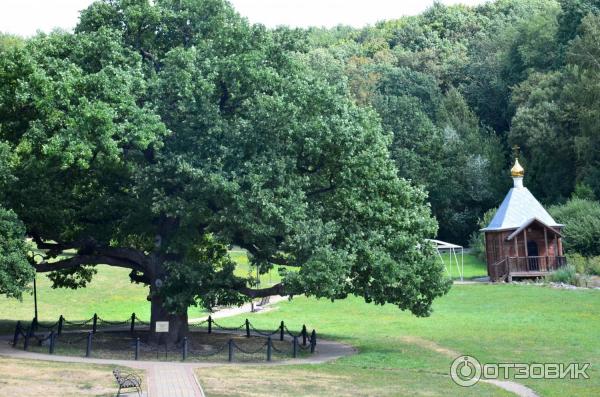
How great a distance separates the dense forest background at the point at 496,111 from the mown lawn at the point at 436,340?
2608 centimetres

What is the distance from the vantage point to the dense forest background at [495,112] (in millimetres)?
78500

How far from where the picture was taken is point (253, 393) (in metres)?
24.5

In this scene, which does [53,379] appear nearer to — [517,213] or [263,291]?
[263,291]

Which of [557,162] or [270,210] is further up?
[557,162]

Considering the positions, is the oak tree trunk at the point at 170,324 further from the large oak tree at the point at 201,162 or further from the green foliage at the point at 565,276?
the green foliage at the point at 565,276

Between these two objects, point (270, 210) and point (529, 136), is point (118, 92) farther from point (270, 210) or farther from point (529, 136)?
point (529, 136)

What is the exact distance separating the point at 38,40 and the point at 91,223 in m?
7.46

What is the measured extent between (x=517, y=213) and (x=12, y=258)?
4153 cm

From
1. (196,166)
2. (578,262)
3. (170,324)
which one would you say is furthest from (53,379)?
(578,262)

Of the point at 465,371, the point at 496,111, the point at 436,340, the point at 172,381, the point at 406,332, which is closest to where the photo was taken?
the point at 172,381

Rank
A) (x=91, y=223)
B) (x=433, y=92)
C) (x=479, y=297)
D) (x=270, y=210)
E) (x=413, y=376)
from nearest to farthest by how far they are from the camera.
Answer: (x=413, y=376) → (x=270, y=210) → (x=91, y=223) → (x=479, y=297) → (x=433, y=92)

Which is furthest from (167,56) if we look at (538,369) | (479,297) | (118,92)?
(479,297)

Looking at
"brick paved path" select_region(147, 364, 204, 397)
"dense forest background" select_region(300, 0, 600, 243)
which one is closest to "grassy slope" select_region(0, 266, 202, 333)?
"brick paved path" select_region(147, 364, 204, 397)

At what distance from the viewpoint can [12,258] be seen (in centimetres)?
3128
